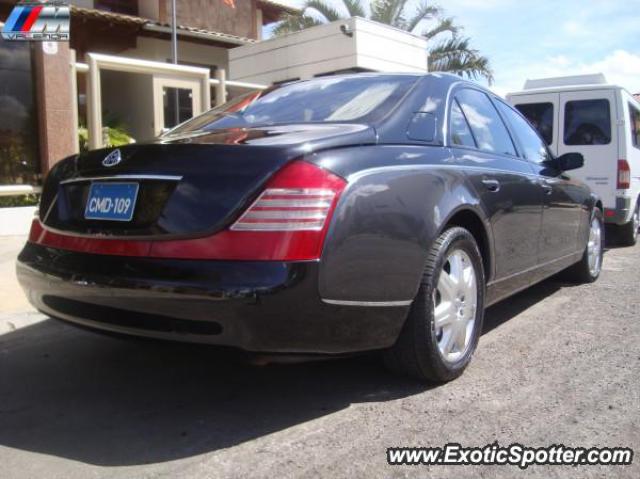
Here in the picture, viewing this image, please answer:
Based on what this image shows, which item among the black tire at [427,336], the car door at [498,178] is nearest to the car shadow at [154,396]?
the black tire at [427,336]

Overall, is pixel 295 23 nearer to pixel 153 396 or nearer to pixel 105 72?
pixel 105 72

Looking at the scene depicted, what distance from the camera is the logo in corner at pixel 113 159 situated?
289 centimetres

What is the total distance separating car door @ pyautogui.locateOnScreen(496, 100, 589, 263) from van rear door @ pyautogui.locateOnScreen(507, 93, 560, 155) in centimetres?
364

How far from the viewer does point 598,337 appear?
4.19 metres

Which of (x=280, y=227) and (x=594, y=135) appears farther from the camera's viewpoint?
(x=594, y=135)

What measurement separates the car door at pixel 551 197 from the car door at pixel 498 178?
17cm

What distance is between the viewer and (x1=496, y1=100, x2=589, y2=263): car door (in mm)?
4512

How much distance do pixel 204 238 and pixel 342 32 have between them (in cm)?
956

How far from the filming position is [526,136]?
4.82m

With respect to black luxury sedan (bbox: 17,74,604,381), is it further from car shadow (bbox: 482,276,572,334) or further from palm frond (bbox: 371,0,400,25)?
palm frond (bbox: 371,0,400,25)

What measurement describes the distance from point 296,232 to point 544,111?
7263mm

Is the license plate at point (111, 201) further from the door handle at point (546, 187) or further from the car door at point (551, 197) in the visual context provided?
the door handle at point (546, 187)

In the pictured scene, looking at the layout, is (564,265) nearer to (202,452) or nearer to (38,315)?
(202,452)

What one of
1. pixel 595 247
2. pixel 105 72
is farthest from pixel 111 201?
pixel 105 72
